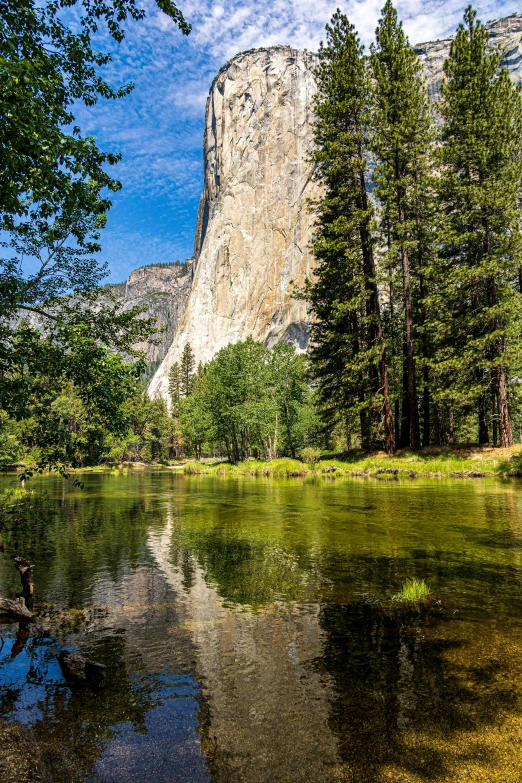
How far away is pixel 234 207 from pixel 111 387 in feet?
421

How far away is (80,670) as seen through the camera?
4227 millimetres

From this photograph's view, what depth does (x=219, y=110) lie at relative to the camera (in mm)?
137625

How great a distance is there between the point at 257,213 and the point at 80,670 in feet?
426

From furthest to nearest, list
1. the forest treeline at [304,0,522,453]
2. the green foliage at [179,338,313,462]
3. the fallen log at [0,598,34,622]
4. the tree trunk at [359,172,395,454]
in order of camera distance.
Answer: the green foliage at [179,338,313,462] → the tree trunk at [359,172,395,454] → the forest treeline at [304,0,522,453] → the fallen log at [0,598,34,622]

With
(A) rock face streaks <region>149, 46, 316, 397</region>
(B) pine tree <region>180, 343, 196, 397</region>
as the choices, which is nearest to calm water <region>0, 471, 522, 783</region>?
(B) pine tree <region>180, 343, 196, 397</region>

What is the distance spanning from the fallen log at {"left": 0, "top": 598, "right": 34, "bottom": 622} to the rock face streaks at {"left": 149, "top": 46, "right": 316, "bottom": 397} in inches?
4261

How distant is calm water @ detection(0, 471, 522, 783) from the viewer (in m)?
3.11

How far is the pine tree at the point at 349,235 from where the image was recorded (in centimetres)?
2755

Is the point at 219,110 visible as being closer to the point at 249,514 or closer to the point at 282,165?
the point at 282,165

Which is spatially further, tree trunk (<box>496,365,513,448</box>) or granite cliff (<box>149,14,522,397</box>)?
granite cliff (<box>149,14,522,397</box>)

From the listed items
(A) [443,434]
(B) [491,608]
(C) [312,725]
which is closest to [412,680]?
(C) [312,725]

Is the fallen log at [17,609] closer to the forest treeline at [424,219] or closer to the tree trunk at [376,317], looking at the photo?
the forest treeline at [424,219]

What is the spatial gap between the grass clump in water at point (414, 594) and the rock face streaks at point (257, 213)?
107636 mm

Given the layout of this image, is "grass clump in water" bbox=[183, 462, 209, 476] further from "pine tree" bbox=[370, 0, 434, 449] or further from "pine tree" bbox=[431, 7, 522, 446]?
"pine tree" bbox=[431, 7, 522, 446]
